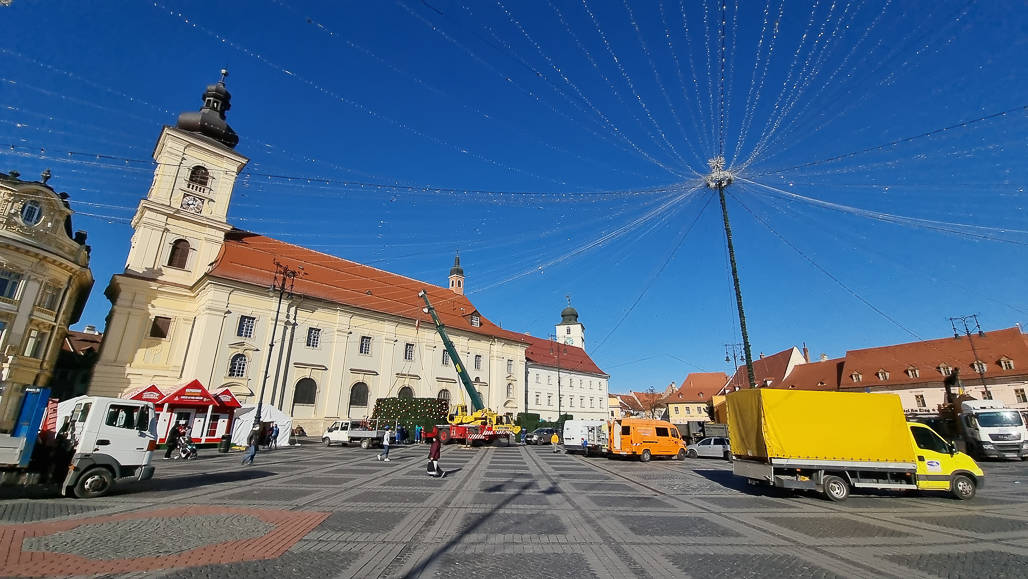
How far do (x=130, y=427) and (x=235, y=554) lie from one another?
25.0 feet

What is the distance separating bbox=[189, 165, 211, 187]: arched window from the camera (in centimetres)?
3706

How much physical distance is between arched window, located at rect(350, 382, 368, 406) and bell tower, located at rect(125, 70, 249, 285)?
15.6 m

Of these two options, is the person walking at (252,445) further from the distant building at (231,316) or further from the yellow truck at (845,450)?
the yellow truck at (845,450)

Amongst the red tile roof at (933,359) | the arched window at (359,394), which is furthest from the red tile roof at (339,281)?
the red tile roof at (933,359)

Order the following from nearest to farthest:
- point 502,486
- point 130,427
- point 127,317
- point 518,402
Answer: point 130,427, point 502,486, point 127,317, point 518,402

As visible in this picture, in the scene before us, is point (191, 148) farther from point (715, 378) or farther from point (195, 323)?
point (715, 378)

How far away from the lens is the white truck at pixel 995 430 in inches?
910

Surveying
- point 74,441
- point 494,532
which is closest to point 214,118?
point 74,441

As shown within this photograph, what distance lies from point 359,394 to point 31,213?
81.0ft

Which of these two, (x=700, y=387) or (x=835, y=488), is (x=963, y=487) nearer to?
(x=835, y=488)

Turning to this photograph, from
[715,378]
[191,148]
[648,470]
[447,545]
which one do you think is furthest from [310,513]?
[715,378]

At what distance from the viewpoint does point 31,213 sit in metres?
26.6

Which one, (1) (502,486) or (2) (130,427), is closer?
(2) (130,427)

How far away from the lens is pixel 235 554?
5.90m
